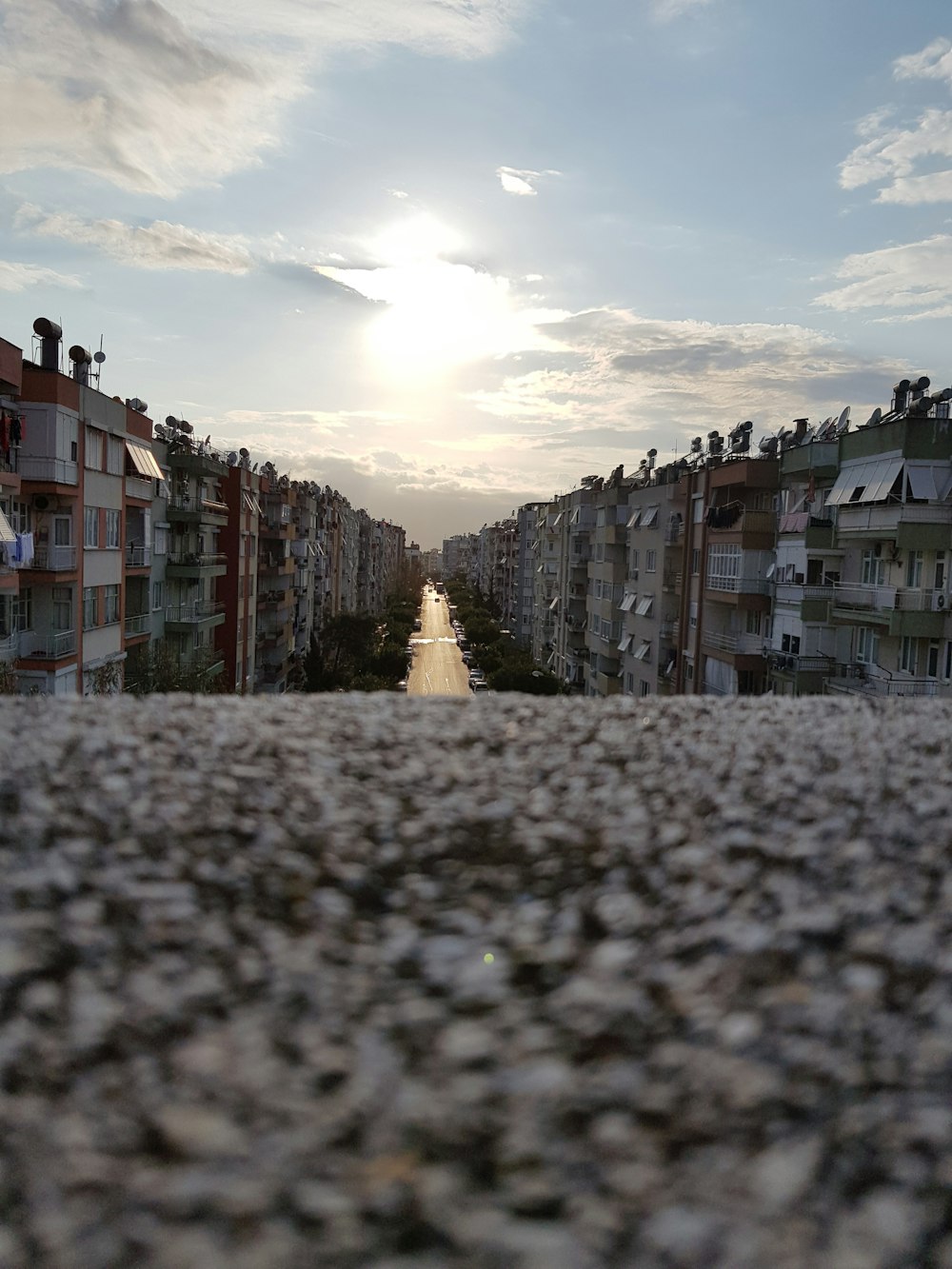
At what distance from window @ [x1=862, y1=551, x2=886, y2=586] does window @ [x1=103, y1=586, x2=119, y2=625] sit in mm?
21658

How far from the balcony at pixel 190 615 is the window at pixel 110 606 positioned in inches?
267

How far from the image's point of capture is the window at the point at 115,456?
27.6 meters

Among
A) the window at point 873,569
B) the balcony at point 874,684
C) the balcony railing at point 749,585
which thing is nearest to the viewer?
the balcony at point 874,684

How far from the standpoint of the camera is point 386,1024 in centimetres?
298

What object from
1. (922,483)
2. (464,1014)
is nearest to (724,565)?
(922,483)

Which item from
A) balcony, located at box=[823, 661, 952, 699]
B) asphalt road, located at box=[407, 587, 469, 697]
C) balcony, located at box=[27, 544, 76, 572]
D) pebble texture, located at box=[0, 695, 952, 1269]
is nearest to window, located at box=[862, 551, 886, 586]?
balcony, located at box=[823, 661, 952, 699]

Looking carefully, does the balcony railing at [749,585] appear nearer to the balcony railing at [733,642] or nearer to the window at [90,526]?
the balcony railing at [733,642]

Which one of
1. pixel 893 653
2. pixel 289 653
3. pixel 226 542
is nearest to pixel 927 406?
pixel 893 653

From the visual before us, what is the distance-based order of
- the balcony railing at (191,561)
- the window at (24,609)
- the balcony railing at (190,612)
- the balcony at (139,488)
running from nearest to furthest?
the window at (24,609) < the balcony at (139,488) < the balcony railing at (190,612) < the balcony railing at (191,561)

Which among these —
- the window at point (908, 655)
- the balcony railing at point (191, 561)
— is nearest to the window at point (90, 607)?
the balcony railing at point (191, 561)

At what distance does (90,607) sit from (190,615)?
10191 mm

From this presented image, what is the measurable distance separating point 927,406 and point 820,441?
3.67 m

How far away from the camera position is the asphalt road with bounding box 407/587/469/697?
68562mm

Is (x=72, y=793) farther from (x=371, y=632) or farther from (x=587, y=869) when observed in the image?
(x=371, y=632)
